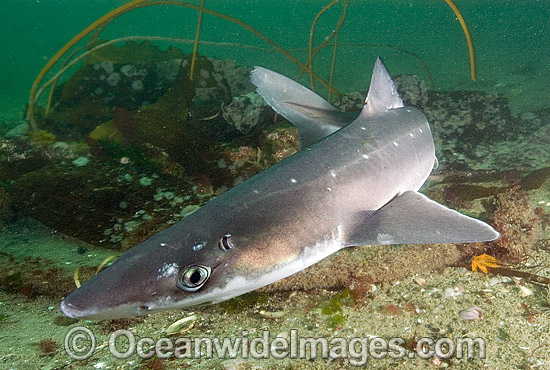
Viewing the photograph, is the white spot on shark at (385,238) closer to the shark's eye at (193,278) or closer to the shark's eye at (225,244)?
the shark's eye at (225,244)

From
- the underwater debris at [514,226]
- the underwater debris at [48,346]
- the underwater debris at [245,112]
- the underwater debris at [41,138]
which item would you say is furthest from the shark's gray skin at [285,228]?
the underwater debris at [41,138]

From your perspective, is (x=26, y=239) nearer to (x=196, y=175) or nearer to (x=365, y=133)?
(x=196, y=175)

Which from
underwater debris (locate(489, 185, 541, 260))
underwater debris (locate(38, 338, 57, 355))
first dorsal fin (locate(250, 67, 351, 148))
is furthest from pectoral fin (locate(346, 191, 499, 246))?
underwater debris (locate(38, 338, 57, 355))

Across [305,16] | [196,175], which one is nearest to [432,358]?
[196,175]

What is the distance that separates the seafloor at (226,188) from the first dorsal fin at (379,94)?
1.84 metres

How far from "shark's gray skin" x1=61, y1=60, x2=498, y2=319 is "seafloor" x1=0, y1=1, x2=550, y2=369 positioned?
222 mm

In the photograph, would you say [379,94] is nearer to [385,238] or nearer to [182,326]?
[385,238]

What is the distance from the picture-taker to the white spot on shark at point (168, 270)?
6.90ft

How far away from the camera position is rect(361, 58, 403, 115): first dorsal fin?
417cm

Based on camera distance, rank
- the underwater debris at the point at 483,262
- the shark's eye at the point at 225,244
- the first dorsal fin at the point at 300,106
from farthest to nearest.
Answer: the first dorsal fin at the point at 300,106
the underwater debris at the point at 483,262
the shark's eye at the point at 225,244

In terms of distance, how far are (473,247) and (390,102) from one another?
2.22 metres

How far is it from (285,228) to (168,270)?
2.91 feet

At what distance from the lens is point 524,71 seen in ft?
72.6

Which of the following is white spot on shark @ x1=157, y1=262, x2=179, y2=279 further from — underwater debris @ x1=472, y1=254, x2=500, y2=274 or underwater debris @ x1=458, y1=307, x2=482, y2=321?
underwater debris @ x1=472, y1=254, x2=500, y2=274
